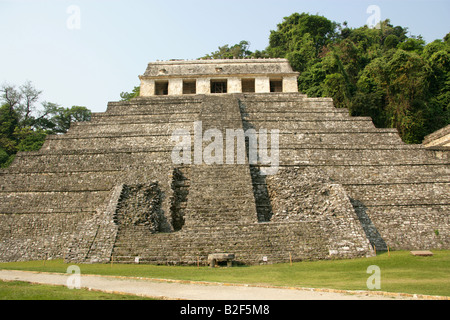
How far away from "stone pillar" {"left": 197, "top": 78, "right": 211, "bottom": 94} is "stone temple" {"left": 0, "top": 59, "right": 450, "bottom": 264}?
624 cm

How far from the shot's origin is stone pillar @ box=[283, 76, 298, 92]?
27245 millimetres

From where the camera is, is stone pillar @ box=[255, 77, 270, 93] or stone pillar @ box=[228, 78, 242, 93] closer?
stone pillar @ box=[255, 77, 270, 93]

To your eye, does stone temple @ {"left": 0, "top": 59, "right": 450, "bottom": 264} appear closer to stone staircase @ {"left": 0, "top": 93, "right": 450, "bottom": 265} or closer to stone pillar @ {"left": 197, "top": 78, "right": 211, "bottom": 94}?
stone staircase @ {"left": 0, "top": 93, "right": 450, "bottom": 265}

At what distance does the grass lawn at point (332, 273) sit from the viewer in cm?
697

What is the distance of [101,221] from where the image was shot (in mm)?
12047

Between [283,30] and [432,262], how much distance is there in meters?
43.5

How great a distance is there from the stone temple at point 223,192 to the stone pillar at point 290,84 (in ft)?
22.0

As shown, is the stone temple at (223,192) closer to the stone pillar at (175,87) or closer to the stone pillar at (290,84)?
the stone pillar at (175,87)

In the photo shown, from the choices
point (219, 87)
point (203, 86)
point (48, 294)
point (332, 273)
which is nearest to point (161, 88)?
point (203, 86)

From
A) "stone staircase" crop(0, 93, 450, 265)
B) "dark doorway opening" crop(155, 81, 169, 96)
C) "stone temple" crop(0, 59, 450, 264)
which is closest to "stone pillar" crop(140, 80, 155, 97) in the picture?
"dark doorway opening" crop(155, 81, 169, 96)

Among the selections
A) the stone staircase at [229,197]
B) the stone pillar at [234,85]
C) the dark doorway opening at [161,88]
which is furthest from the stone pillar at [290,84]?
the dark doorway opening at [161,88]

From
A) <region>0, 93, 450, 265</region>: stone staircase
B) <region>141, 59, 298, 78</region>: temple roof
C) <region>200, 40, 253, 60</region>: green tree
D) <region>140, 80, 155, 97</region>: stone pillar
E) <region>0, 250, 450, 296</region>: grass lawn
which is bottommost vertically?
<region>0, 250, 450, 296</region>: grass lawn

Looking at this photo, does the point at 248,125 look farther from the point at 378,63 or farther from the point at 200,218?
the point at 378,63
